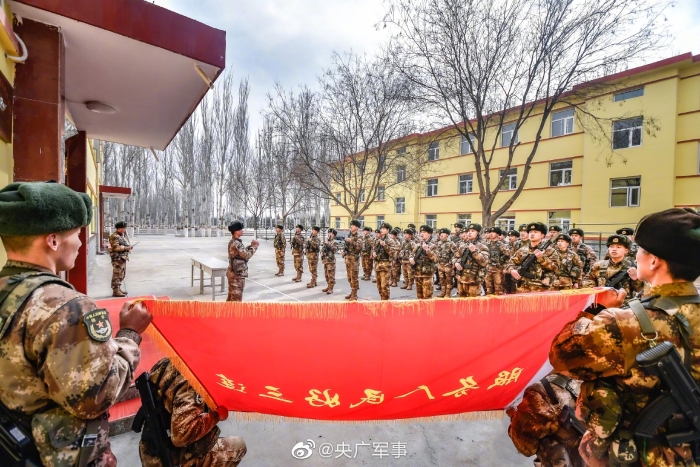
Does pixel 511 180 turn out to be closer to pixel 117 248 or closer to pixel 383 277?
pixel 383 277

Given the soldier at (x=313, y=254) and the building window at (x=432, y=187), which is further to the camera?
the building window at (x=432, y=187)

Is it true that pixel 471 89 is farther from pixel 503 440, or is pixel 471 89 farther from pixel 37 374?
pixel 37 374

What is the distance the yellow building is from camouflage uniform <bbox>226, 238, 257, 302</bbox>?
9.83 metres

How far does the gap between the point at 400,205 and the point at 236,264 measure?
62.9 ft

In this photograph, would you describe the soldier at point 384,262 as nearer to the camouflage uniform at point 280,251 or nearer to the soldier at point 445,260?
the soldier at point 445,260

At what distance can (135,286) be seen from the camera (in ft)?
28.2

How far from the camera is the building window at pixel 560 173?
16.1 m

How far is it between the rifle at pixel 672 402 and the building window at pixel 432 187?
21846mm

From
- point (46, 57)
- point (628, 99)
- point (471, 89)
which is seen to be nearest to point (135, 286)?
point (46, 57)

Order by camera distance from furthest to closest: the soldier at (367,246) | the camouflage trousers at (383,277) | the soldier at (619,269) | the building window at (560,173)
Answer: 1. the building window at (560,173)
2. the soldier at (367,246)
3. the camouflage trousers at (383,277)
4. the soldier at (619,269)

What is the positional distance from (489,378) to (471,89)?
33.0 feet

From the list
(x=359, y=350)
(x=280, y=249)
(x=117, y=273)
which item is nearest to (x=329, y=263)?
(x=280, y=249)

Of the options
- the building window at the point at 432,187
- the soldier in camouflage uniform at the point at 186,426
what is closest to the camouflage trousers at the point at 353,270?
the soldier in camouflage uniform at the point at 186,426

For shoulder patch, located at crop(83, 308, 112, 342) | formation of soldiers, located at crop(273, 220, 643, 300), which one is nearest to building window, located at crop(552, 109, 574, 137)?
formation of soldiers, located at crop(273, 220, 643, 300)
